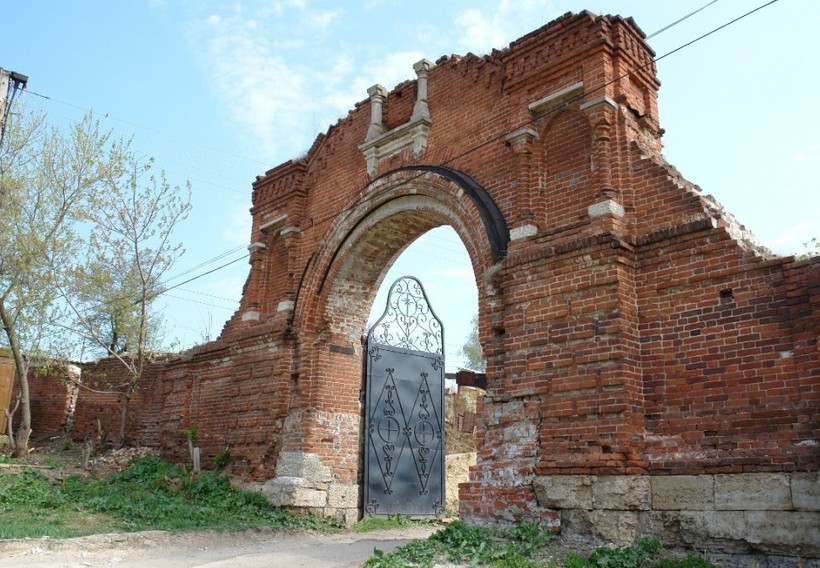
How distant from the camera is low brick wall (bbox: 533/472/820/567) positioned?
558 centimetres

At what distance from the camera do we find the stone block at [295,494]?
33.1 ft

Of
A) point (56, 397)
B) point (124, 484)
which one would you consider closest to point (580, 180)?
point (124, 484)

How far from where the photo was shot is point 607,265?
7.11m

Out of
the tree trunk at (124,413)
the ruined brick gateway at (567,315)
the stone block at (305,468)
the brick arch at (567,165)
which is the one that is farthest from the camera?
the tree trunk at (124,413)

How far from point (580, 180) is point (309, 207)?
18.0ft

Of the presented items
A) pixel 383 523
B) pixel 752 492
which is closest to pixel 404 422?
pixel 383 523

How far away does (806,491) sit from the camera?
5.57m

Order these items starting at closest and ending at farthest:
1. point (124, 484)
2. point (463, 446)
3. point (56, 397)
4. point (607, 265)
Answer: point (607, 265)
point (124, 484)
point (56, 397)
point (463, 446)

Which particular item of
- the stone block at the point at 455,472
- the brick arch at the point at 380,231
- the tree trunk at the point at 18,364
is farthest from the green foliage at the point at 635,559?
the tree trunk at the point at 18,364

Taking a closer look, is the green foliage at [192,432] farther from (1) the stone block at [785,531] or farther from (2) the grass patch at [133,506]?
(1) the stone block at [785,531]

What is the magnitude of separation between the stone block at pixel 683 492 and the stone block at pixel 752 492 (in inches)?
3.1

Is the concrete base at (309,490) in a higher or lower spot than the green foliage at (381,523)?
higher

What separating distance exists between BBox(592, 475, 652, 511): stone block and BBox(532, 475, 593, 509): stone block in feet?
0.36

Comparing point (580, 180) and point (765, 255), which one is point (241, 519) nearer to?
point (580, 180)
